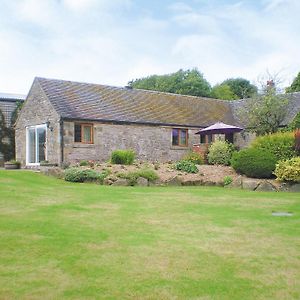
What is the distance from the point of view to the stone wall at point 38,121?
2483 centimetres

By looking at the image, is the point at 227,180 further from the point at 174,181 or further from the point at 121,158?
the point at 121,158

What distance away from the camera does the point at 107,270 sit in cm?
582

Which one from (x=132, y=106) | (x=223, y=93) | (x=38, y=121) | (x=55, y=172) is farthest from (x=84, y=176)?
(x=223, y=93)

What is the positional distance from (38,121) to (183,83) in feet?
104

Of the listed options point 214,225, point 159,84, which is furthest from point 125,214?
point 159,84

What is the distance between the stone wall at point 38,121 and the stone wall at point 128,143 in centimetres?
80

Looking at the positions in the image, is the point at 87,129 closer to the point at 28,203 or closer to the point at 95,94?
the point at 95,94

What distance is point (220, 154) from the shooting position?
935 inches

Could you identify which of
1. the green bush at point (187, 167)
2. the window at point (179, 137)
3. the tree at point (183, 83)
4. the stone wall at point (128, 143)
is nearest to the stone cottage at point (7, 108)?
the stone wall at point (128, 143)

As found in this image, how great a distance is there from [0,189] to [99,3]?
643cm

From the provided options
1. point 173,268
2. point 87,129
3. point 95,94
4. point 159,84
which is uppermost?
point 159,84

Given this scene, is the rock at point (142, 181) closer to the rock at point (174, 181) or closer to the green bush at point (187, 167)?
the rock at point (174, 181)

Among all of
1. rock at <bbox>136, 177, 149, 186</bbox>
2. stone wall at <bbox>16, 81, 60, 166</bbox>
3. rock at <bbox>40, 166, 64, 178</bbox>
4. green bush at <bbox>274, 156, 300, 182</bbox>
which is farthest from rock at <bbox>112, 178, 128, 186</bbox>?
stone wall at <bbox>16, 81, 60, 166</bbox>

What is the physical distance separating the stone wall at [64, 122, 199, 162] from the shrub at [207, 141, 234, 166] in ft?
16.0
